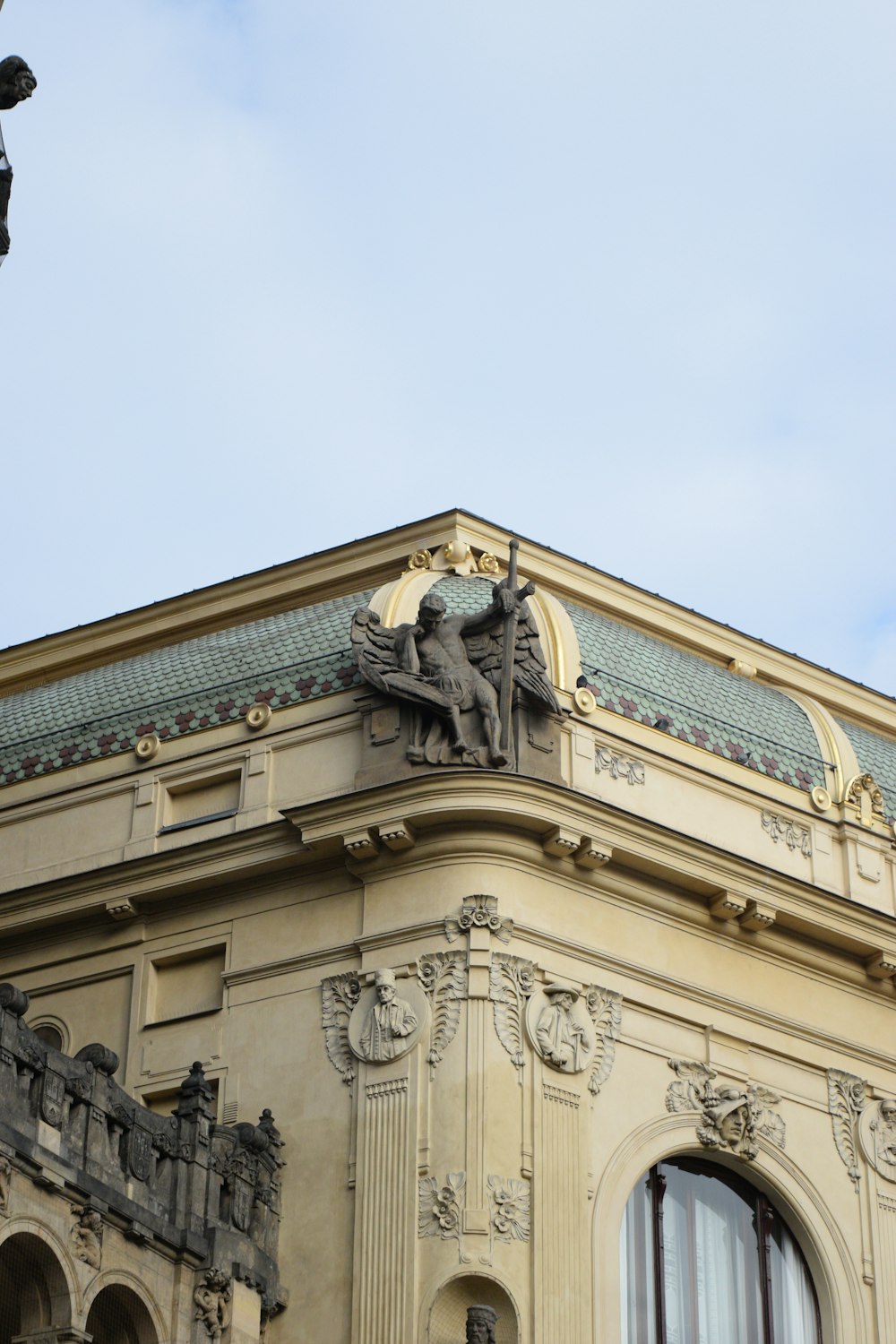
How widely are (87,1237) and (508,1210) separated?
16.3ft

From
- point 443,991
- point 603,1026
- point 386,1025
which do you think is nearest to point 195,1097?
point 386,1025

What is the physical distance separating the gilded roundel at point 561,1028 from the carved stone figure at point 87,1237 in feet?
19.5

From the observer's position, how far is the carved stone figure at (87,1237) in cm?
3164

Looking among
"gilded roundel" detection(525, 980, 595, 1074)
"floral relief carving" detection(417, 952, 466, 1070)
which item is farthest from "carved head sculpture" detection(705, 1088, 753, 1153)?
"floral relief carving" detection(417, 952, 466, 1070)

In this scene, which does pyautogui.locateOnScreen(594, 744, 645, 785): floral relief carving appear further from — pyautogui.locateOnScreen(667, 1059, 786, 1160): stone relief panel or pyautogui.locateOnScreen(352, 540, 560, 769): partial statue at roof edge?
pyautogui.locateOnScreen(667, 1059, 786, 1160): stone relief panel

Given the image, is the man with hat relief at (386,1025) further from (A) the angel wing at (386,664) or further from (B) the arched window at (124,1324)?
(B) the arched window at (124,1324)

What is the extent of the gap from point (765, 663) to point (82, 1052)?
13.7 metres

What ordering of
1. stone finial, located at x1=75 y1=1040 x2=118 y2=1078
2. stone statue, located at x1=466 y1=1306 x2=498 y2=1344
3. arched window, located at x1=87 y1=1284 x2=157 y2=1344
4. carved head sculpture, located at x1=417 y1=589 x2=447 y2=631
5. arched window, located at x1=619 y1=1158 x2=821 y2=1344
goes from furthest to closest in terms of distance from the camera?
1. carved head sculpture, located at x1=417 y1=589 x2=447 y2=631
2. arched window, located at x1=619 y1=1158 x2=821 y2=1344
3. stone statue, located at x1=466 y1=1306 x2=498 y2=1344
4. stone finial, located at x1=75 y1=1040 x2=118 y2=1078
5. arched window, located at x1=87 y1=1284 x2=157 y2=1344

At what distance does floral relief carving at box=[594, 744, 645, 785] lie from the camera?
38.2 metres

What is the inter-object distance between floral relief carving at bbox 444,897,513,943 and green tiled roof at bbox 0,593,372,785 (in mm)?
3764

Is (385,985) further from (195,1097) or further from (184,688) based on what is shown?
(184,688)

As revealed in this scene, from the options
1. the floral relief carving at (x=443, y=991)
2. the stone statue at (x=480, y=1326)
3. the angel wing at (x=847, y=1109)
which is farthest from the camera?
the angel wing at (x=847, y=1109)

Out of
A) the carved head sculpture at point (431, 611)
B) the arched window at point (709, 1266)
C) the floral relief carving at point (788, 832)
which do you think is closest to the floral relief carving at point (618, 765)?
the floral relief carving at point (788, 832)

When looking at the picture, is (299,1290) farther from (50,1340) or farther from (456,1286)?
(50,1340)
